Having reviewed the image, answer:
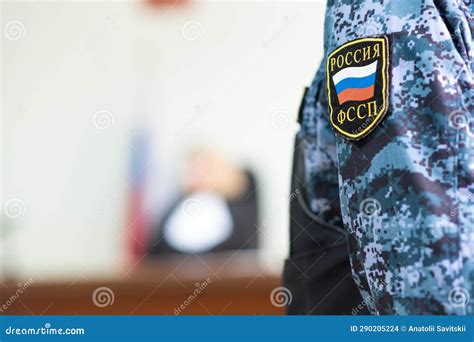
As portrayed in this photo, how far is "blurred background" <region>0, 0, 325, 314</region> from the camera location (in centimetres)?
300

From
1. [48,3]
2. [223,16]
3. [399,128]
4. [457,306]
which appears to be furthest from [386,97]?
[48,3]

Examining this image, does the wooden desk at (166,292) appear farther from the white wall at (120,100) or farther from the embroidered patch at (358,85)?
the embroidered patch at (358,85)

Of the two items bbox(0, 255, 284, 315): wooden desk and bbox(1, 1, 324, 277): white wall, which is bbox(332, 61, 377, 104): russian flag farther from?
bbox(1, 1, 324, 277): white wall

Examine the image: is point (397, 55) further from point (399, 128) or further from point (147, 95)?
point (147, 95)

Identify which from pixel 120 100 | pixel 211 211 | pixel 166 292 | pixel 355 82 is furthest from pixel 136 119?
pixel 355 82

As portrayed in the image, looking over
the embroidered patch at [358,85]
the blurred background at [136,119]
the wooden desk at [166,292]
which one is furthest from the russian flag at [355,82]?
the blurred background at [136,119]

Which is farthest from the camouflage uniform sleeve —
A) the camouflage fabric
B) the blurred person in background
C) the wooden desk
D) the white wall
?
the white wall

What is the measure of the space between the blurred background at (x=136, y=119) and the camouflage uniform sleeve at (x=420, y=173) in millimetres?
2235

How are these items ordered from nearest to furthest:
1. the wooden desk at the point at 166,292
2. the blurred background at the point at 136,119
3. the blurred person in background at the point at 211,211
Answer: the wooden desk at the point at 166,292 → the blurred person in background at the point at 211,211 → the blurred background at the point at 136,119

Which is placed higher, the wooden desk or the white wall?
the white wall

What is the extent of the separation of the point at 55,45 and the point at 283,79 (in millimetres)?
1133

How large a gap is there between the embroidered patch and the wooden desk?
1.68m

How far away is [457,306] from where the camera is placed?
0.58 metres

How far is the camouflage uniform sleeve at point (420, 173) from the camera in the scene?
1.92ft
